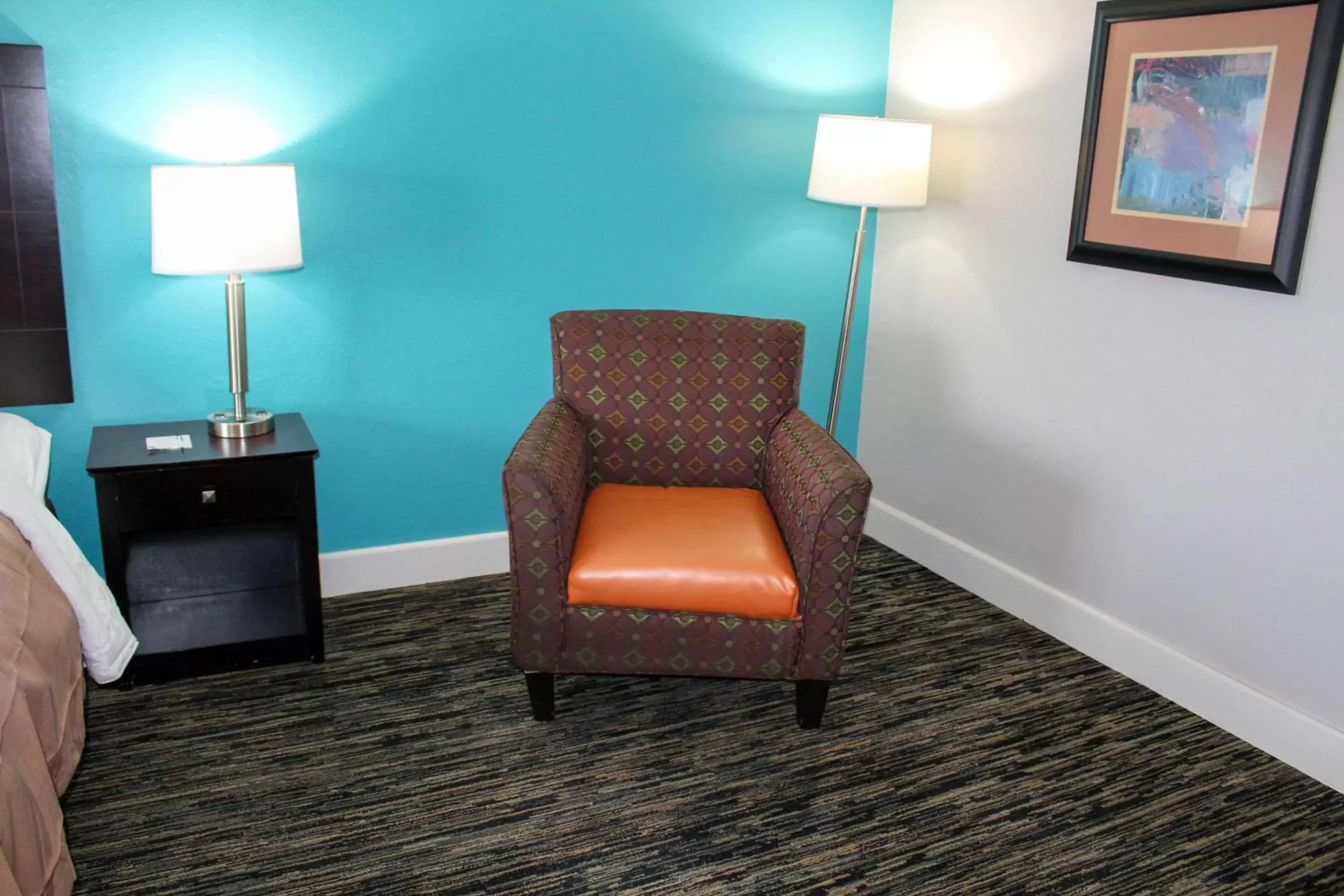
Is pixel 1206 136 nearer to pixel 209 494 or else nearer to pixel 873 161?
pixel 873 161

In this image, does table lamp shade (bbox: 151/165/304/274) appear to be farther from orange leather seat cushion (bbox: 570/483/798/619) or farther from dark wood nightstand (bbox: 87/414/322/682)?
orange leather seat cushion (bbox: 570/483/798/619)

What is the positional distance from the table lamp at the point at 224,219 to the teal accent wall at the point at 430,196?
29cm

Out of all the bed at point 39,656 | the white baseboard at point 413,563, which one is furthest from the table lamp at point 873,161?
the bed at point 39,656

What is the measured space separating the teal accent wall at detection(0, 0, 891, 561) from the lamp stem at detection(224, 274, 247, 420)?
0.64 feet

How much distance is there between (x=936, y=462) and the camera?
3416mm

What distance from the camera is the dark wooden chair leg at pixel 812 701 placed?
7.92ft

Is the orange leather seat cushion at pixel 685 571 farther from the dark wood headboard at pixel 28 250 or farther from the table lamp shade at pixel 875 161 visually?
the dark wood headboard at pixel 28 250

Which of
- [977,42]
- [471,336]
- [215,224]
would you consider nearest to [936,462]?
[977,42]

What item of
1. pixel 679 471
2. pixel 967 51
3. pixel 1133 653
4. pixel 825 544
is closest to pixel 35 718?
pixel 825 544

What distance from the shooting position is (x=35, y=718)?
168 cm

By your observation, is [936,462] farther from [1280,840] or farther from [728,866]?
[728,866]

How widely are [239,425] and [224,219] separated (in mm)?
521

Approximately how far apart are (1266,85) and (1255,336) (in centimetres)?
54

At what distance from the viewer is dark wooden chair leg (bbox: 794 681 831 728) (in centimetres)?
241
